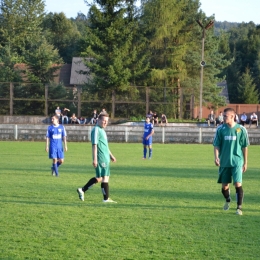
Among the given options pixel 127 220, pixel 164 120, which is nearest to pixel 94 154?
pixel 127 220

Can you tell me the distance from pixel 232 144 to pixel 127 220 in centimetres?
234

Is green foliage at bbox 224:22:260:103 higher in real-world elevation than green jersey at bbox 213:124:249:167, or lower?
higher

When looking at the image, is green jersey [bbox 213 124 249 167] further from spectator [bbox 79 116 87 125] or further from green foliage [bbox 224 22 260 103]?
green foliage [bbox 224 22 260 103]

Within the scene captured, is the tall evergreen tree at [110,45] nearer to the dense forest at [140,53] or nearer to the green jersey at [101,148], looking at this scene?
the dense forest at [140,53]

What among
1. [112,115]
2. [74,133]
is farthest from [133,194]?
[112,115]

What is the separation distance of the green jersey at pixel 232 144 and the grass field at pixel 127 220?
0.95m

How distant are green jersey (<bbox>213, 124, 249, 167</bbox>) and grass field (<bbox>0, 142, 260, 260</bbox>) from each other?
3.12ft

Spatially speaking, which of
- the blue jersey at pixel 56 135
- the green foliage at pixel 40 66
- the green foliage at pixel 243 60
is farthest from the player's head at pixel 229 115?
the green foliage at pixel 243 60

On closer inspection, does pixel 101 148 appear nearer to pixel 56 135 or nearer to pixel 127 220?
pixel 127 220

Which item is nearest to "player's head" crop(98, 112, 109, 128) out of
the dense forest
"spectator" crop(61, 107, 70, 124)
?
"spectator" crop(61, 107, 70, 124)

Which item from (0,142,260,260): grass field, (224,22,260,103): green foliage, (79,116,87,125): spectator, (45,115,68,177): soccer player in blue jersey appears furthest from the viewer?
(224,22,260,103): green foliage

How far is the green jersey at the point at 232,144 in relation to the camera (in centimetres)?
982

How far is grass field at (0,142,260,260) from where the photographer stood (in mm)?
7129

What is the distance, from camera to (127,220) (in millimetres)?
9141
